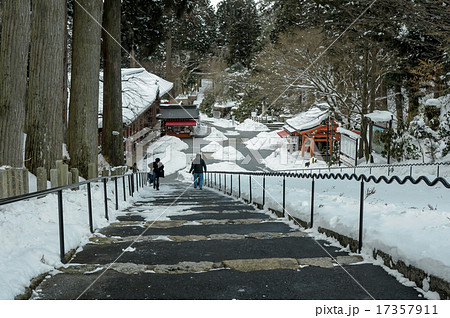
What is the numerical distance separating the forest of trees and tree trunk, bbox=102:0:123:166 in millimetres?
36

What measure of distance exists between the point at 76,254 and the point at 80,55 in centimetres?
659

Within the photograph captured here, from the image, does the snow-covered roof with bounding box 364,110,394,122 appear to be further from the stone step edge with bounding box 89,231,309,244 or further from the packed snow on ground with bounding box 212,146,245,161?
the packed snow on ground with bounding box 212,146,245,161

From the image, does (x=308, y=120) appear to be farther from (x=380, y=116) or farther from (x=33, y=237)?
(x=33, y=237)

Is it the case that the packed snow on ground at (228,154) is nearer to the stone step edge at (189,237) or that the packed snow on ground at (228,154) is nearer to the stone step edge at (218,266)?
the stone step edge at (189,237)

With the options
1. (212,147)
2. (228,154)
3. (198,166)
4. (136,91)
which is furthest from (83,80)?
(212,147)

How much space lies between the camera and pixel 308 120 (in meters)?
31.7

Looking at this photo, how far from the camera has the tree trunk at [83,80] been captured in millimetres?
9148

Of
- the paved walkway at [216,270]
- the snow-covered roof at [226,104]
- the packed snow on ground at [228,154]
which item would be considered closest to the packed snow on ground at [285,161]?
the packed snow on ground at [228,154]

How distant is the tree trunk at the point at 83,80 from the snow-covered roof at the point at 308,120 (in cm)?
2220

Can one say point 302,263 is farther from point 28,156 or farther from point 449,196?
point 28,156

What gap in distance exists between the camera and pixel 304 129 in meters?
30.1

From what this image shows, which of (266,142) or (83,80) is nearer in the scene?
(83,80)

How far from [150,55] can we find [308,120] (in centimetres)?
1722

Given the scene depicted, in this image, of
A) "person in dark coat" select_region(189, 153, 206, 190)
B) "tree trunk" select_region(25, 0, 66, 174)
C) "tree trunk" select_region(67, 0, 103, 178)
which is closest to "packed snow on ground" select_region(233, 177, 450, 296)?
"tree trunk" select_region(25, 0, 66, 174)
